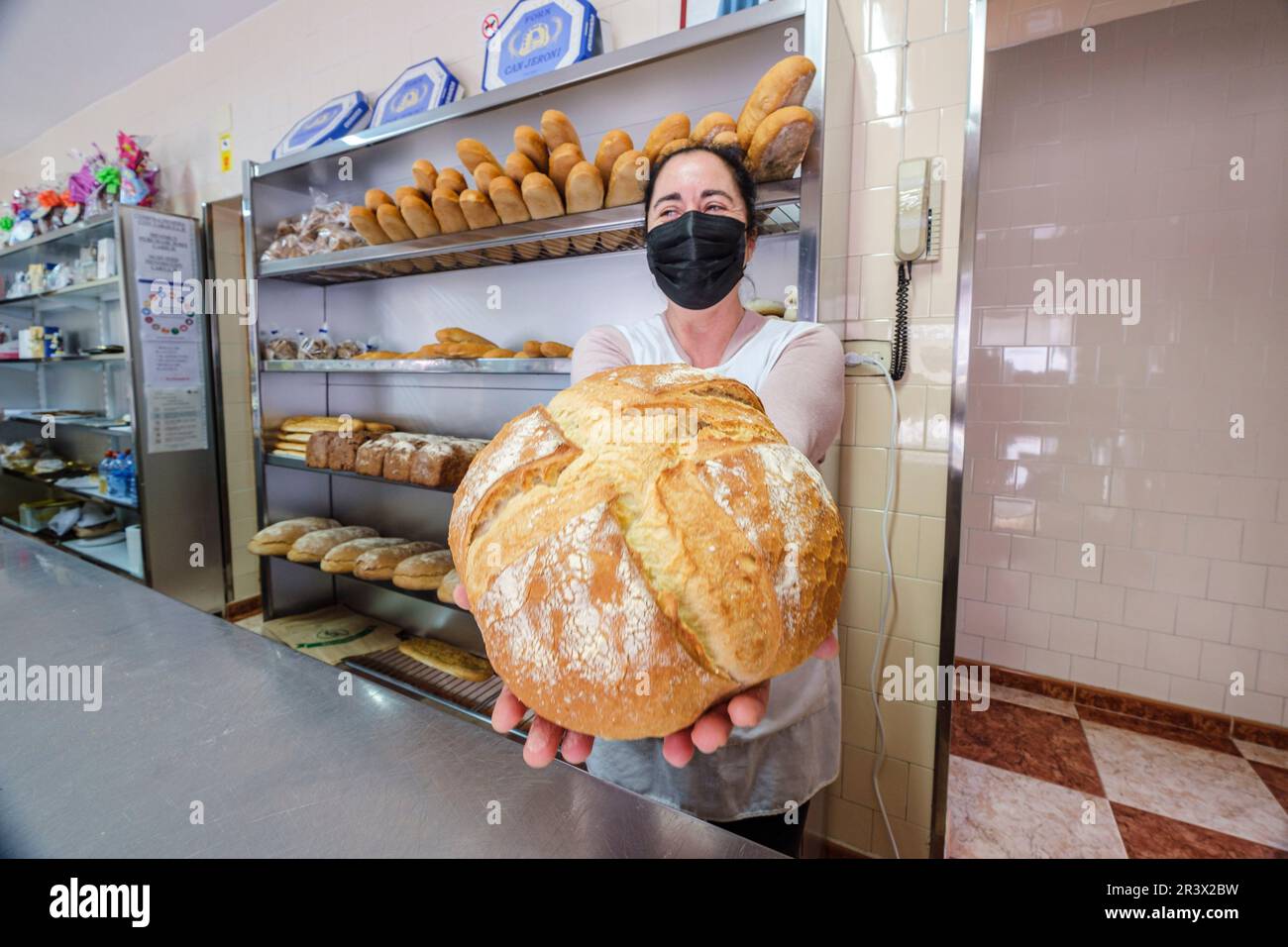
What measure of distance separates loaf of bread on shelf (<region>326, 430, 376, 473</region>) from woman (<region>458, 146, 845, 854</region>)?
164 cm

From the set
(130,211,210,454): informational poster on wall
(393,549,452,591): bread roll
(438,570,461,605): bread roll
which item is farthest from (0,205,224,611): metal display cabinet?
(438,570,461,605): bread roll

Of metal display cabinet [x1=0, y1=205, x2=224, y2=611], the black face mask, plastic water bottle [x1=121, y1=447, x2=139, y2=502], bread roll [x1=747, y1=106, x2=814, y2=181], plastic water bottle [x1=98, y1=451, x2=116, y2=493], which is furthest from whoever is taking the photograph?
plastic water bottle [x1=98, y1=451, x2=116, y2=493]

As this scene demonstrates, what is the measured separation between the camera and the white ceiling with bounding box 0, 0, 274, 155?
304 cm

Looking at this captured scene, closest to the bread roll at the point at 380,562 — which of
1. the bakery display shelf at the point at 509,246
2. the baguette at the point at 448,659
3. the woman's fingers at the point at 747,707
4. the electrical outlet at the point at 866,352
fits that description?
the baguette at the point at 448,659

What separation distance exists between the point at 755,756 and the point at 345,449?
2.18 m

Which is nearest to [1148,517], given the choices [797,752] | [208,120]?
[797,752]

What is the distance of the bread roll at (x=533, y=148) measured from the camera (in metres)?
1.86

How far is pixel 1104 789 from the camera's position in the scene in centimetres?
238

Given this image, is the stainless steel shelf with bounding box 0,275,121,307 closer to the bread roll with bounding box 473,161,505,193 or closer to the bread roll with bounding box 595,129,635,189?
the bread roll with bounding box 473,161,505,193

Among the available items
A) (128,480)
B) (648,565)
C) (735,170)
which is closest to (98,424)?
(128,480)

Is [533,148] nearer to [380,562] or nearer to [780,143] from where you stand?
[780,143]

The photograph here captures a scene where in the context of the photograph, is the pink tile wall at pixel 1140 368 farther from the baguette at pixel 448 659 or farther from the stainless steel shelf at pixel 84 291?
the stainless steel shelf at pixel 84 291
